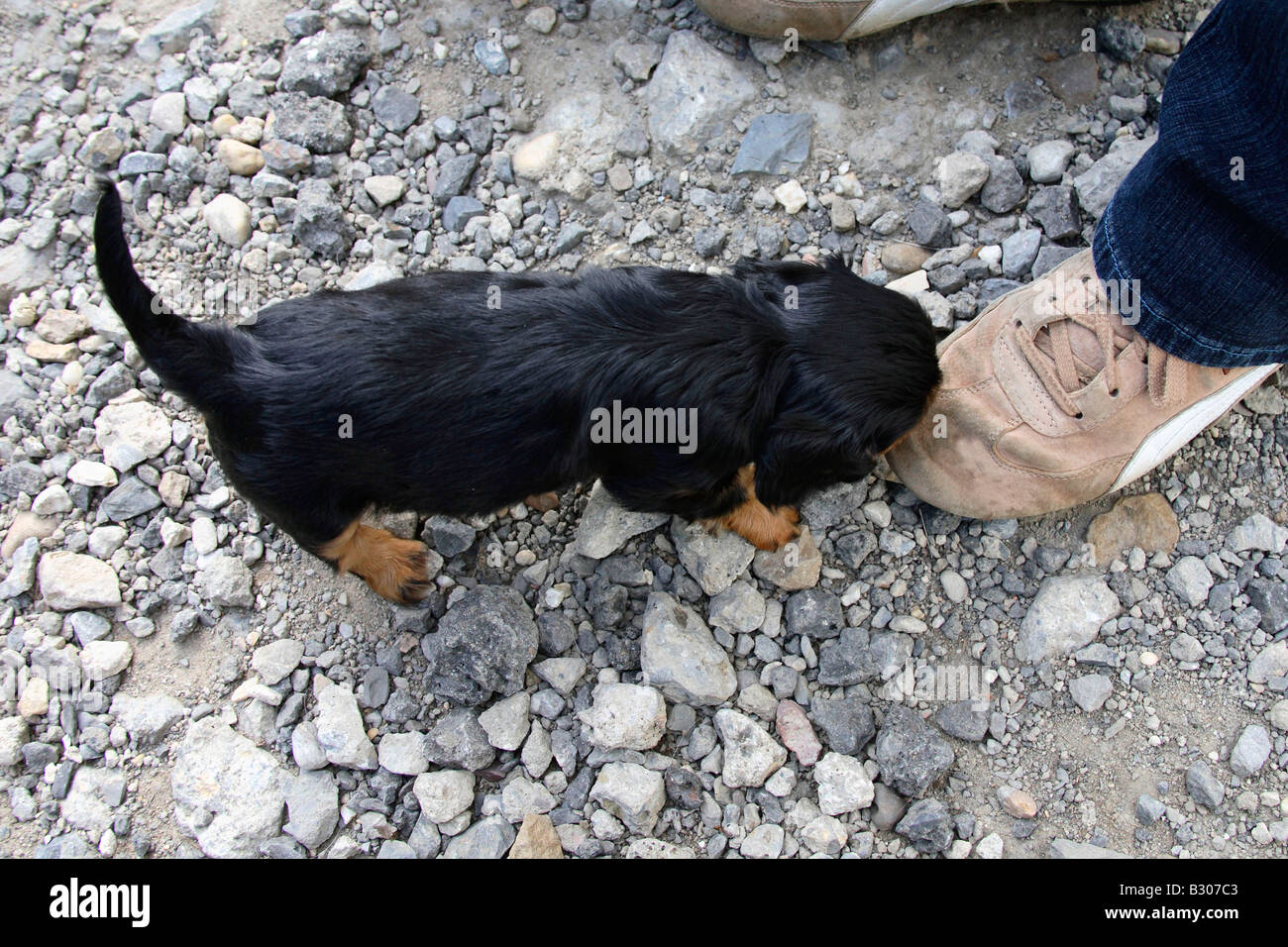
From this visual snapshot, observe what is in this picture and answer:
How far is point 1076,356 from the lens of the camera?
9.83 ft

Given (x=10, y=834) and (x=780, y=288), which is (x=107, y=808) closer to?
(x=10, y=834)

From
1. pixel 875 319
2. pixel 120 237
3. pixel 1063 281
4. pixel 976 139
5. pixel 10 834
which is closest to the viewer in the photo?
pixel 120 237

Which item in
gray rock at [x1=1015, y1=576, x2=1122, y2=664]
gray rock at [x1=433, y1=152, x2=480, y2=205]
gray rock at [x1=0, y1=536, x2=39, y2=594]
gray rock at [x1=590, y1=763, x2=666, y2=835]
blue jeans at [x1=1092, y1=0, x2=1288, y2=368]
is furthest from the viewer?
gray rock at [x1=433, y1=152, x2=480, y2=205]

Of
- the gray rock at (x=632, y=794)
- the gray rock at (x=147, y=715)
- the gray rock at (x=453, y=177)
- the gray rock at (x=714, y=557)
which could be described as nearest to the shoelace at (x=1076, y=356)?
the gray rock at (x=714, y=557)

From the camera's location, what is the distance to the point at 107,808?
2.86m

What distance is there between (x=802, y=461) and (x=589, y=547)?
83cm

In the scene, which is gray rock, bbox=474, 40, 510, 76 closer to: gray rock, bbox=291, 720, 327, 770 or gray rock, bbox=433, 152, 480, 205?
gray rock, bbox=433, 152, 480, 205

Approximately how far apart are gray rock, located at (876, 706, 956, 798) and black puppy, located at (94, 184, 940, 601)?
760mm

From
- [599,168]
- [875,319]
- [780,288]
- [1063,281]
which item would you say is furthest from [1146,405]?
[599,168]

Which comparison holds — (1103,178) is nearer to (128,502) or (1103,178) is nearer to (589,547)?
(589,547)

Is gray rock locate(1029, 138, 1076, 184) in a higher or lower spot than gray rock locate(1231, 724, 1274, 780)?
higher

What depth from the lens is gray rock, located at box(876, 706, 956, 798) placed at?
2.76m

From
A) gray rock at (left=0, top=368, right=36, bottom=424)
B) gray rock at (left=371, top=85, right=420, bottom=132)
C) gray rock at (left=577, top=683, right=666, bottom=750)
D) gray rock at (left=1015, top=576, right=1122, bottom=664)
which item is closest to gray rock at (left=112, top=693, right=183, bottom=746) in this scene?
gray rock at (left=0, top=368, right=36, bottom=424)

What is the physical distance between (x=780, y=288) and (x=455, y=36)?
2110 millimetres
